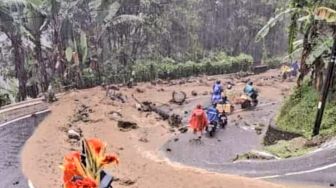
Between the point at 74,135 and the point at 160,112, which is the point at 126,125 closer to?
the point at 74,135

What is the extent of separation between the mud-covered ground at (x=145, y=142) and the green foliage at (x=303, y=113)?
1.44 metres

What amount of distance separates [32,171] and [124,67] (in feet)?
66.2

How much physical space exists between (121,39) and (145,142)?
18.3m

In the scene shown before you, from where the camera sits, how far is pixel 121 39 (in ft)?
122

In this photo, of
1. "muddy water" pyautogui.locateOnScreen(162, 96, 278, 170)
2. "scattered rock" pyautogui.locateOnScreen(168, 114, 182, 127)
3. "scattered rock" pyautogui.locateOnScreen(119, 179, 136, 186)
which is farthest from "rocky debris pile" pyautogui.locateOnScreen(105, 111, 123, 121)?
"scattered rock" pyautogui.locateOnScreen(119, 179, 136, 186)

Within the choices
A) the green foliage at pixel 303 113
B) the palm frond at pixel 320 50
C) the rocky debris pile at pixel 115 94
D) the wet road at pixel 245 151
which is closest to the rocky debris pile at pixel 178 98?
the wet road at pixel 245 151

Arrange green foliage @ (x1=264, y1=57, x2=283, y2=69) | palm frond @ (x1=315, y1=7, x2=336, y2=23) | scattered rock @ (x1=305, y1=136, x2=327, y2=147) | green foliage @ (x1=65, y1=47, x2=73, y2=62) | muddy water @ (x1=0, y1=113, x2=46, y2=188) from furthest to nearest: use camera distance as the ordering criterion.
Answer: green foliage @ (x1=264, y1=57, x2=283, y2=69) < green foliage @ (x1=65, y1=47, x2=73, y2=62) < scattered rock @ (x1=305, y1=136, x2=327, y2=147) < palm frond @ (x1=315, y1=7, x2=336, y2=23) < muddy water @ (x1=0, y1=113, x2=46, y2=188)

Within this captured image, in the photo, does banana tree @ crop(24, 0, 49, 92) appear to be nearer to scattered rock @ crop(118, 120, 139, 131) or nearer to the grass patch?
scattered rock @ crop(118, 120, 139, 131)

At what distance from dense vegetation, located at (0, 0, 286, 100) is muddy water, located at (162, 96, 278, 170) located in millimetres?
9640

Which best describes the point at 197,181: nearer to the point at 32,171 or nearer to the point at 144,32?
the point at 32,171

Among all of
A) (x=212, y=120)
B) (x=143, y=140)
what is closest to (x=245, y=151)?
(x=212, y=120)

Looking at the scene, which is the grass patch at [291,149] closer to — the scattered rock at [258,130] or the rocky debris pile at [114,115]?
the scattered rock at [258,130]

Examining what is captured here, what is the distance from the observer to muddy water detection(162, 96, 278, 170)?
684 inches

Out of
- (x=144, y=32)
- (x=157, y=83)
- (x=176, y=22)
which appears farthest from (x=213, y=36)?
(x=157, y=83)
